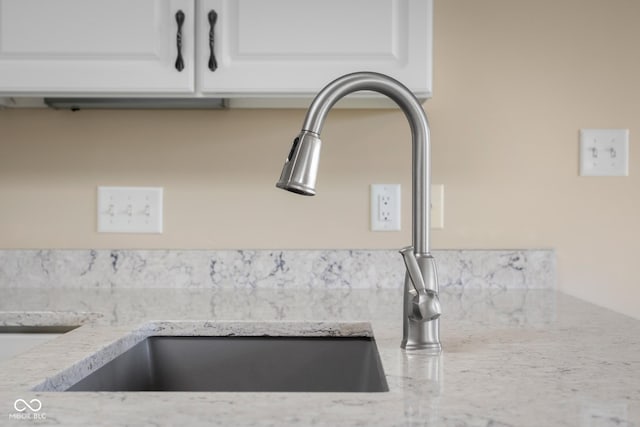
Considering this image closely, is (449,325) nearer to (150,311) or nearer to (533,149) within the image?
(150,311)

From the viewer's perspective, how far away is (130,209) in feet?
5.54

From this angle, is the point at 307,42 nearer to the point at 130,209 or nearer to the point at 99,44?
the point at 99,44

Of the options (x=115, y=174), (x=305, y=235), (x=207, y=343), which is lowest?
(x=207, y=343)

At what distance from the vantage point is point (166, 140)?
1692mm

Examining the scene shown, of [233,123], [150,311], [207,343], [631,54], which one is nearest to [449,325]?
[207,343]

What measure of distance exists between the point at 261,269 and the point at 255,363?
479 mm

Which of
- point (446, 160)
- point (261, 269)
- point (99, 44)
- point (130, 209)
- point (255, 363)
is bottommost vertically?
point (255, 363)

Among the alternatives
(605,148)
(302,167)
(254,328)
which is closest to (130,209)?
(254,328)

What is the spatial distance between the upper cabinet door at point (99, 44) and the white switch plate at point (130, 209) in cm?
37

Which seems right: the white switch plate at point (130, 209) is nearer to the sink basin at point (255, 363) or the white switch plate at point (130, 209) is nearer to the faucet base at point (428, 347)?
the sink basin at point (255, 363)

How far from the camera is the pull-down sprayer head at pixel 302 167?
82 cm

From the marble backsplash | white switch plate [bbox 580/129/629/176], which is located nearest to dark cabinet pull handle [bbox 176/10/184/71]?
the marble backsplash

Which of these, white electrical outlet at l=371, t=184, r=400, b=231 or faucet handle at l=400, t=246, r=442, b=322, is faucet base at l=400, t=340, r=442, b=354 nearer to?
faucet handle at l=400, t=246, r=442, b=322

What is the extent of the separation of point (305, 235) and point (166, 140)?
45cm
